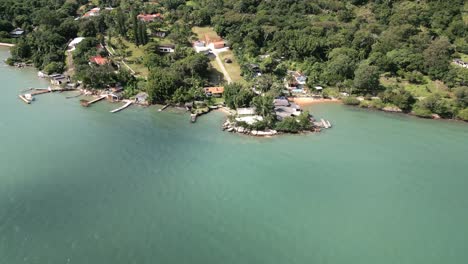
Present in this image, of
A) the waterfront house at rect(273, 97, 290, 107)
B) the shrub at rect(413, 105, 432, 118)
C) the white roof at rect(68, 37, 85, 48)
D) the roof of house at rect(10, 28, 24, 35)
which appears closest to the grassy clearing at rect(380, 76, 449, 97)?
the shrub at rect(413, 105, 432, 118)

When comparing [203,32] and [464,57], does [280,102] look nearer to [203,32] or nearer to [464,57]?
[203,32]

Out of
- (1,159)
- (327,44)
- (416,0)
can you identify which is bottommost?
(1,159)

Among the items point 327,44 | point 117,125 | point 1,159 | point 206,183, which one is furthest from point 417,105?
point 1,159

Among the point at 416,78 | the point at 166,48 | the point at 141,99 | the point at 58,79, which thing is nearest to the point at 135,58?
the point at 166,48

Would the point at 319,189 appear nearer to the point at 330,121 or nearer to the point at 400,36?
the point at 330,121

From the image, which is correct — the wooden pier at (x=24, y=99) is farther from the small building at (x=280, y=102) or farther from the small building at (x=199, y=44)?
the small building at (x=280, y=102)

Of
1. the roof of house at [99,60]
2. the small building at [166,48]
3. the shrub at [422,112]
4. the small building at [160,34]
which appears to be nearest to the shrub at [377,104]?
the shrub at [422,112]
